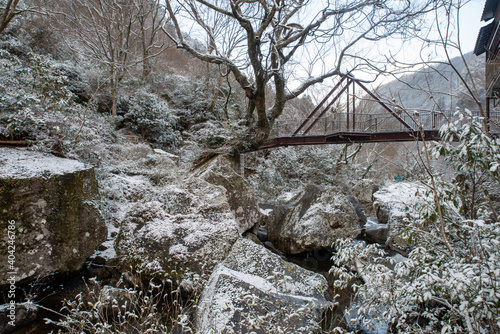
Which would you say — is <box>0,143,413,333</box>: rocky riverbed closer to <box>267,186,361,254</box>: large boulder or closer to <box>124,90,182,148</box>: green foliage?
<box>267,186,361,254</box>: large boulder

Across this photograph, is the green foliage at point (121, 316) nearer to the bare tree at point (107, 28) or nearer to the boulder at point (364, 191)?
the bare tree at point (107, 28)

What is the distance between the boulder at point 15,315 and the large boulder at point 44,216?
10.3 inches

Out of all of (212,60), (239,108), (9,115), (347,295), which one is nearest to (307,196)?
(347,295)

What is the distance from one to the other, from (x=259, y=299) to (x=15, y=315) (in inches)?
109

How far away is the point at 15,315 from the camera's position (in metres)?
2.69

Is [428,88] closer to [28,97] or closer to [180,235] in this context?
[180,235]

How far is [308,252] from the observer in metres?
5.50

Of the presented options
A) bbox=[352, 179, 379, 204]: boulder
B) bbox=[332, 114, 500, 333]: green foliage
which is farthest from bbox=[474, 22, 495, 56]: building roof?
bbox=[332, 114, 500, 333]: green foliage

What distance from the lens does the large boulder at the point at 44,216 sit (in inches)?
112

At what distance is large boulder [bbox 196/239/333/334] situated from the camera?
1852 millimetres

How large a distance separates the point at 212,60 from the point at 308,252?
6262 millimetres

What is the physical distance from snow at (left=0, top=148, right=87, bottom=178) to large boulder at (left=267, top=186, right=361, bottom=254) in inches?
159

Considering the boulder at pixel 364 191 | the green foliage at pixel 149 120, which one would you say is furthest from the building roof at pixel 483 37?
the green foliage at pixel 149 120

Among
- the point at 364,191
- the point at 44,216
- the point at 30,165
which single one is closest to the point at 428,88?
the point at 44,216
